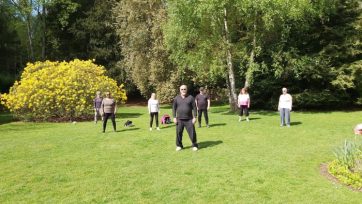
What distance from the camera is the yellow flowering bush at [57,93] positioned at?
79.7 ft

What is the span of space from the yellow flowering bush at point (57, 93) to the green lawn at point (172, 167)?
7299 mm

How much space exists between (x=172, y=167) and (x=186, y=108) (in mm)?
2400

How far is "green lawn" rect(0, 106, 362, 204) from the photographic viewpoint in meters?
8.04

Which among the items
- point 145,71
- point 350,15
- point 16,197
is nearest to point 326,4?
point 350,15

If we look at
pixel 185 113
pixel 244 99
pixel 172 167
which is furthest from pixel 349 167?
pixel 244 99

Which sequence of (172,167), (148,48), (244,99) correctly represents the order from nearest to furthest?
1. (172,167)
2. (244,99)
3. (148,48)

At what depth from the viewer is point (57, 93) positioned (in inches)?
955

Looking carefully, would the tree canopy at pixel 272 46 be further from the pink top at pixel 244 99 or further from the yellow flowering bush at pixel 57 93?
the yellow flowering bush at pixel 57 93

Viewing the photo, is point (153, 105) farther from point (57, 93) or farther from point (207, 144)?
point (57, 93)

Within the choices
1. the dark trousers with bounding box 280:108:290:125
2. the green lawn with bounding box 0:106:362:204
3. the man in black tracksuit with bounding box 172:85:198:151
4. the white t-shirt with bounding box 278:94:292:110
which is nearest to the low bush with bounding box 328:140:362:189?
the green lawn with bounding box 0:106:362:204

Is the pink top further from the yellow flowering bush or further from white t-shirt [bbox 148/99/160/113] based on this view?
the yellow flowering bush

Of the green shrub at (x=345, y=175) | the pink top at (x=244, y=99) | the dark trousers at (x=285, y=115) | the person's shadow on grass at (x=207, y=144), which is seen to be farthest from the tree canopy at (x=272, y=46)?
the green shrub at (x=345, y=175)

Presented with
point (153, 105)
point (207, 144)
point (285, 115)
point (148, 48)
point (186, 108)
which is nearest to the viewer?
point (186, 108)

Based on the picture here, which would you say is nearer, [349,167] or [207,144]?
[349,167]
